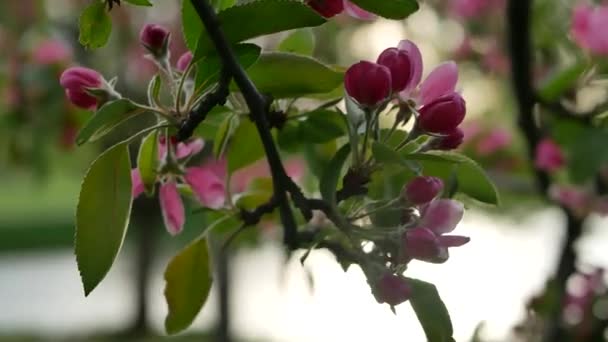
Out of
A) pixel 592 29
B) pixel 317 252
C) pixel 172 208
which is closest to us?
pixel 172 208

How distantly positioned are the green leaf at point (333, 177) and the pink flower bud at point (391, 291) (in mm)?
44

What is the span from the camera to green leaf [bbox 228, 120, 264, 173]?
1.89 feet

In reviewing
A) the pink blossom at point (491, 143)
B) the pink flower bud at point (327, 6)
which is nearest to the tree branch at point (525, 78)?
the pink blossom at point (491, 143)

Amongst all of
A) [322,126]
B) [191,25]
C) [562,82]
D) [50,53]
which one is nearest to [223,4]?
[191,25]

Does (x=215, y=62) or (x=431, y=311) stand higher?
(x=215, y=62)

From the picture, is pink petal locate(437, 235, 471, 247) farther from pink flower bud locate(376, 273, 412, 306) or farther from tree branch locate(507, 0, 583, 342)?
tree branch locate(507, 0, 583, 342)

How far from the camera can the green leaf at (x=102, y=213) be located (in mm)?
429

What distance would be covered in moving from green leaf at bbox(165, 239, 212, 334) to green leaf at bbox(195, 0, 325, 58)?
0.17 metres

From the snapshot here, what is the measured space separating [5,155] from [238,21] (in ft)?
3.65

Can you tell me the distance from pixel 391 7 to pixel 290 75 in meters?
0.07

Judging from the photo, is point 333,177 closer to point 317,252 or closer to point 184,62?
point 184,62

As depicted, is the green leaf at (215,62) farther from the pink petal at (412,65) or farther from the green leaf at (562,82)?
the green leaf at (562,82)

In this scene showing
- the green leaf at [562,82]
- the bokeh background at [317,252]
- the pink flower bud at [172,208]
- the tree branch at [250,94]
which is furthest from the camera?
the bokeh background at [317,252]

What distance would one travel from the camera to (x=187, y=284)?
1.79ft
